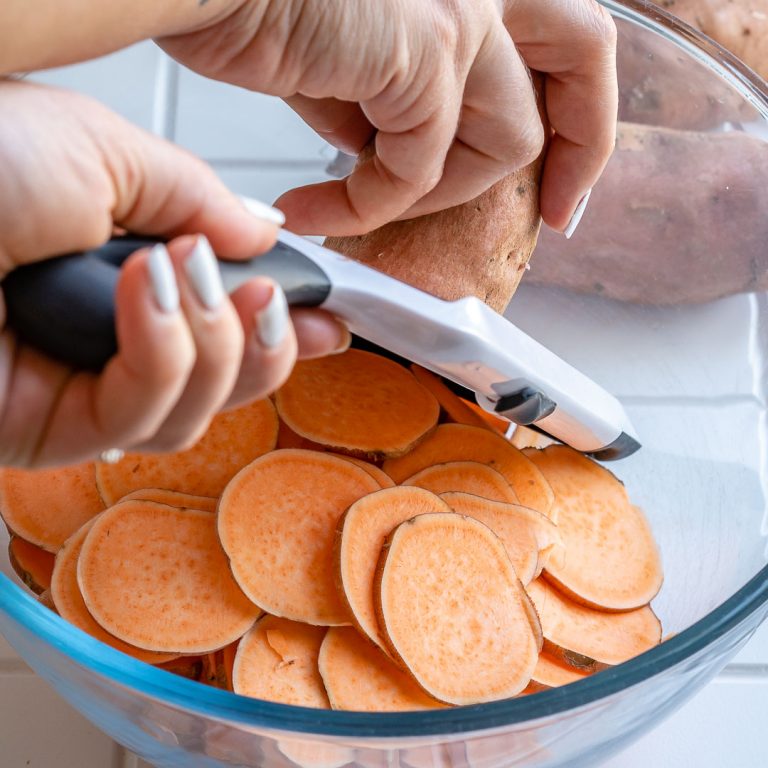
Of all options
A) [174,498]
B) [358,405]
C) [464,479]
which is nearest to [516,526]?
[464,479]

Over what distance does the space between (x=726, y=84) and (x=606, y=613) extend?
624 mm

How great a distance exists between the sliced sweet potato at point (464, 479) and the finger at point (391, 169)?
0.78ft

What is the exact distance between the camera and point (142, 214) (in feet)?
1.67

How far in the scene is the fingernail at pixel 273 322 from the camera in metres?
0.46

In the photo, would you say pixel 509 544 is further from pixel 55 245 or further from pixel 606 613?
pixel 55 245

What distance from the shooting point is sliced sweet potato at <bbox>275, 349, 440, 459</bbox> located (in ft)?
2.75

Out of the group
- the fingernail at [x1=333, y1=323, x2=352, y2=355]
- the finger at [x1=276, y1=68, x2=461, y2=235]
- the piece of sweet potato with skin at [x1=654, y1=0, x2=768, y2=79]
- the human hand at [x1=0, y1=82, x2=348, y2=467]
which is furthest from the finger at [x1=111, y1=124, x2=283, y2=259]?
the piece of sweet potato with skin at [x1=654, y1=0, x2=768, y2=79]

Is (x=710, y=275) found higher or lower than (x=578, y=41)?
lower

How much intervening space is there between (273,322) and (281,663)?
36 centimetres

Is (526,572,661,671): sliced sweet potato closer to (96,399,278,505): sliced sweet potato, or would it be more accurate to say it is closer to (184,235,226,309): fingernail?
(96,399,278,505): sliced sweet potato

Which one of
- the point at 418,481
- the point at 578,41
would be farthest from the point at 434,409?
A: the point at 578,41

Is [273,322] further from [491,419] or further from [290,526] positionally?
[491,419]

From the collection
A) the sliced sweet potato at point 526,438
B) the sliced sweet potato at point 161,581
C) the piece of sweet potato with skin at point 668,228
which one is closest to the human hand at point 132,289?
the sliced sweet potato at point 161,581

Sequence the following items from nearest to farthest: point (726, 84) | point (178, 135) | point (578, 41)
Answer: point (578, 41)
point (726, 84)
point (178, 135)
